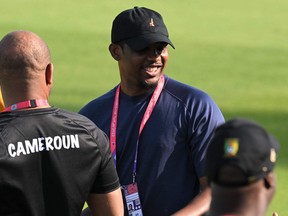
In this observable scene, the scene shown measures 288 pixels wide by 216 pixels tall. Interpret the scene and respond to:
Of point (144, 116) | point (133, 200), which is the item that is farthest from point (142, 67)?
point (133, 200)

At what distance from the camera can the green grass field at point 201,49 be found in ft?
44.9

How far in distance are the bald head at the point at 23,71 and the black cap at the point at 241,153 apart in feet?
5.08

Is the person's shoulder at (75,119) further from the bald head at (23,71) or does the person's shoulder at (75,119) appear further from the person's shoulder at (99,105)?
the person's shoulder at (99,105)

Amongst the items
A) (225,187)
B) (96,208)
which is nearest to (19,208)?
(96,208)

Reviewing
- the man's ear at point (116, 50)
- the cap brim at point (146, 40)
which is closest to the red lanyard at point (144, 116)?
the cap brim at point (146, 40)

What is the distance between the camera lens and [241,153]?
10.6ft

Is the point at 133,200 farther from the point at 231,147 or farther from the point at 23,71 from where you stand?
the point at 231,147

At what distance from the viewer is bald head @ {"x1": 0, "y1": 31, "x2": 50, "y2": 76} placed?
15.3ft

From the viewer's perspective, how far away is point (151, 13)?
588 cm

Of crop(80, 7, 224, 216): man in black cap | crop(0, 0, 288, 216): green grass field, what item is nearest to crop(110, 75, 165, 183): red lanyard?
crop(80, 7, 224, 216): man in black cap

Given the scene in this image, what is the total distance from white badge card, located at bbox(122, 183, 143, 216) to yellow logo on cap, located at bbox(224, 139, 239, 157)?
7.48ft

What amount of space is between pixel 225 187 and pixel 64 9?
1833cm

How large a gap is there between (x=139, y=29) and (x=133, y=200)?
107 cm

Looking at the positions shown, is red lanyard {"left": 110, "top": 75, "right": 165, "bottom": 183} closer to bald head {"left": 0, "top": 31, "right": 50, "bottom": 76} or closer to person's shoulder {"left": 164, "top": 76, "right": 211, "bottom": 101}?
person's shoulder {"left": 164, "top": 76, "right": 211, "bottom": 101}
